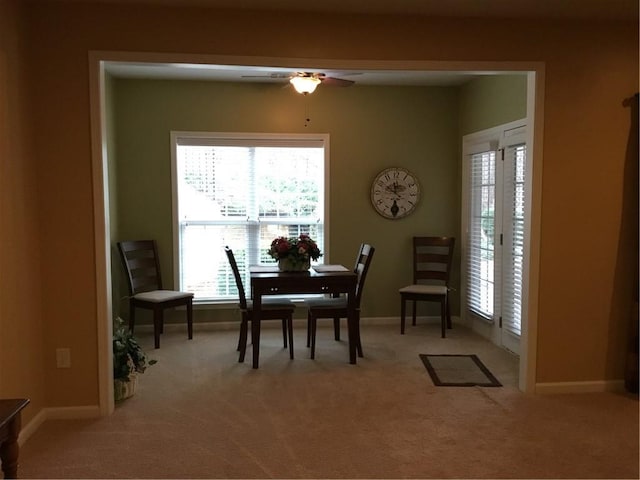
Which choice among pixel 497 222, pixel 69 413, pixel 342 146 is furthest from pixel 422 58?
pixel 69 413

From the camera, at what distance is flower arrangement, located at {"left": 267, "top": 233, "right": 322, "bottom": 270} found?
447 cm

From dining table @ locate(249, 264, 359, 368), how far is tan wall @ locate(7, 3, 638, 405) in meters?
1.30

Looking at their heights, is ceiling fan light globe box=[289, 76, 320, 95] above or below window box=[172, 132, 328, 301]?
above

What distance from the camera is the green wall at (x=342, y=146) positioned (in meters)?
5.40

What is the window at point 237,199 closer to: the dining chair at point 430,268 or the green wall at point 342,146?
the green wall at point 342,146

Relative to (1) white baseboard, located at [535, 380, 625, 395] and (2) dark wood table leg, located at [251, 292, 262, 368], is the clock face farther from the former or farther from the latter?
(1) white baseboard, located at [535, 380, 625, 395]

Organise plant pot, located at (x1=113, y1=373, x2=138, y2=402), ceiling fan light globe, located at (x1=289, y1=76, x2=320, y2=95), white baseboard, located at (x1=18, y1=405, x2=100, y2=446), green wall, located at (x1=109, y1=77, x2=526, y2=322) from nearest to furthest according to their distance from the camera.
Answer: white baseboard, located at (x1=18, y1=405, x2=100, y2=446) → plant pot, located at (x1=113, y1=373, x2=138, y2=402) → ceiling fan light globe, located at (x1=289, y1=76, x2=320, y2=95) → green wall, located at (x1=109, y1=77, x2=526, y2=322)

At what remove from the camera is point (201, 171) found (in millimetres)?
5543

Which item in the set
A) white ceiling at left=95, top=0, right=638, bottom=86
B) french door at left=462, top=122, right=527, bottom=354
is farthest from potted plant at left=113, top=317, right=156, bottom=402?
french door at left=462, top=122, right=527, bottom=354

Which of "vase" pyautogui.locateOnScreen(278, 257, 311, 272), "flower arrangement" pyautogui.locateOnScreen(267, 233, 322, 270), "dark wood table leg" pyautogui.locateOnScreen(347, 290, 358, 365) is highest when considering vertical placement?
"flower arrangement" pyautogui.locateOnScreen(267, 233, 322, 270)

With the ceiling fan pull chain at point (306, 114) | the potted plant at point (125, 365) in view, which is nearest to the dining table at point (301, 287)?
the potted plant at point (125, 365)

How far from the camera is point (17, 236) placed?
117 inches

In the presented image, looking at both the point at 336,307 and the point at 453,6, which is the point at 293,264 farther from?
the point at 453,6

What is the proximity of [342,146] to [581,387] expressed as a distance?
3.16 meters
